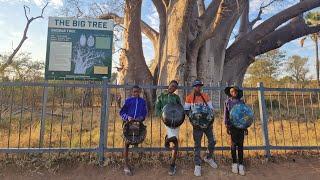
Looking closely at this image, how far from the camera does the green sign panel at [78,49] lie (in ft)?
25.7

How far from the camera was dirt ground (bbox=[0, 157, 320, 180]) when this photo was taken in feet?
22.1

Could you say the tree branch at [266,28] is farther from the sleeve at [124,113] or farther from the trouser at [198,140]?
the sleeve at [124,113]

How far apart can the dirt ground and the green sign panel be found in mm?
2110

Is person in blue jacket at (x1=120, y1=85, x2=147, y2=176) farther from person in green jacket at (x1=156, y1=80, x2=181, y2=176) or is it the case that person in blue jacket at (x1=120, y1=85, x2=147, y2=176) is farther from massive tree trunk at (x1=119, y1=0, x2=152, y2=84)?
massive tree trunk at (x1=119, y1=0, x2=152, y2=84)

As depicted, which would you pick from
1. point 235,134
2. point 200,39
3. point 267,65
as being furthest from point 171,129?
point 267,65

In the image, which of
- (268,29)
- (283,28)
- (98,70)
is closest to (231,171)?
(98,70)

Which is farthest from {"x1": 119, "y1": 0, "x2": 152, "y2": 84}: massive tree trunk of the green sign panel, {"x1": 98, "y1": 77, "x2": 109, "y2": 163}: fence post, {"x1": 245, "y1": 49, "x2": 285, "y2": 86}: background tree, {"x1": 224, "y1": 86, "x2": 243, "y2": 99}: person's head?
{"x1": 245, "y1": 49, "x2": 285, "y2": 86}: background tree

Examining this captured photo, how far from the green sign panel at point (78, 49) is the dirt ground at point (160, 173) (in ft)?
6.92

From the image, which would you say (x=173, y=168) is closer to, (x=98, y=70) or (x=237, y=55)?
(x=98, y=70)

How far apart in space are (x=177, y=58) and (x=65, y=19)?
5.97m

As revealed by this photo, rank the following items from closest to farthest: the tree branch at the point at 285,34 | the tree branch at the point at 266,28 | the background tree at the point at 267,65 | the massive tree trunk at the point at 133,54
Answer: the massive tree trunk at the point at 133,54, the tree branch at the point at 266,28, the tree branch at the point at 285,34, the background tree at the point at 267,65

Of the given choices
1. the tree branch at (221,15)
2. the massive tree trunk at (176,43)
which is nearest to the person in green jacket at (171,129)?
the tree branch at (221,15)

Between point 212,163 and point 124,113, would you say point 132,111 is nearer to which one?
point 124,113

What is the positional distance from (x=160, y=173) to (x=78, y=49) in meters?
3.33
